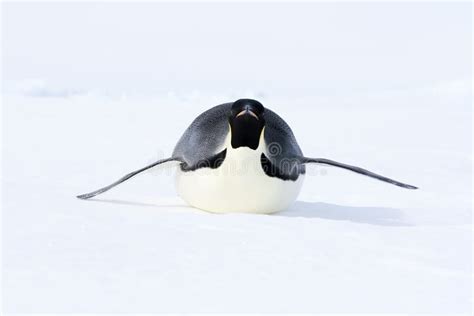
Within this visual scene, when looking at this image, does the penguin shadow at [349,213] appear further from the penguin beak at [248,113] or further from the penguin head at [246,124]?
the penguin beak at [248,113]

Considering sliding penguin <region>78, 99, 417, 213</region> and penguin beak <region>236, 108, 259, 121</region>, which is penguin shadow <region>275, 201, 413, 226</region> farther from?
penguin beak <region>236, 108, 259, 121</region>

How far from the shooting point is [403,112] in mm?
14016

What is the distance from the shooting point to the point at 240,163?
4.69 meters

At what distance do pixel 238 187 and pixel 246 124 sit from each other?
0.43 m

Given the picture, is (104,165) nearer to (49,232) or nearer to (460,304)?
(49,232)

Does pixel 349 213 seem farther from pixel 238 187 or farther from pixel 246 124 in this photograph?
pixel 246 124

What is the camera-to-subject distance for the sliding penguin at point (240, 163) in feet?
15.3

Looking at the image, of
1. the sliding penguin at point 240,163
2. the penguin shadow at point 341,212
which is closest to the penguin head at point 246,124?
the sliding penguin at point 240,163

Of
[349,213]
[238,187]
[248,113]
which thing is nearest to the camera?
[248,113]

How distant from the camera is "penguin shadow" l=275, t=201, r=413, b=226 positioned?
5164 millimetres

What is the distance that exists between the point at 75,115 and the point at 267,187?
29.5 ft

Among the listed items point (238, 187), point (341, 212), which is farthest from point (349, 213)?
point (238, 187)

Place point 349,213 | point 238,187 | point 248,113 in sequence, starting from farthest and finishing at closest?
1. point 349,213
2. point 238,187
3. point 248,113

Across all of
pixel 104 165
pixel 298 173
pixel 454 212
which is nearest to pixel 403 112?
pixel 104 165
